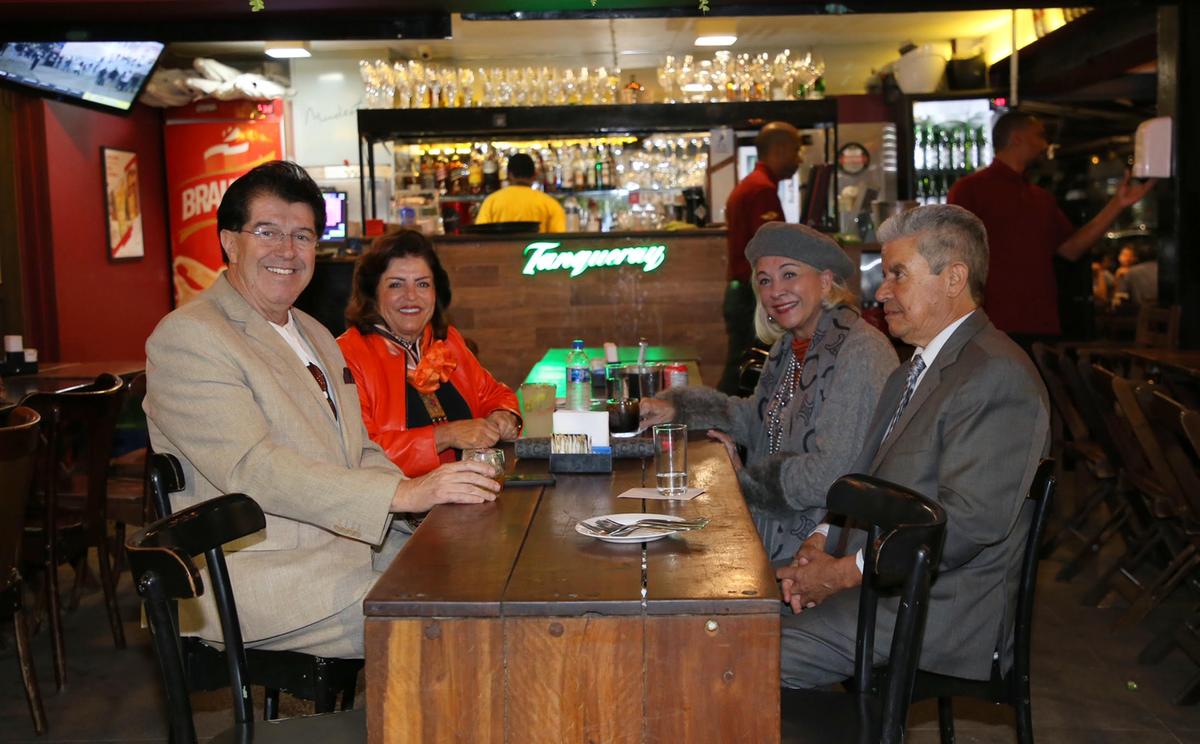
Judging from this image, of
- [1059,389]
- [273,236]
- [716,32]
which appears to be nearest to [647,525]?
[273,236]

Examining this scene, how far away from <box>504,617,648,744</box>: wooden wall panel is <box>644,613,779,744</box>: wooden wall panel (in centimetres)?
3

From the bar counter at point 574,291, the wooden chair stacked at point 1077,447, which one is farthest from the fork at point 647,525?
the bar counter at point 574,291

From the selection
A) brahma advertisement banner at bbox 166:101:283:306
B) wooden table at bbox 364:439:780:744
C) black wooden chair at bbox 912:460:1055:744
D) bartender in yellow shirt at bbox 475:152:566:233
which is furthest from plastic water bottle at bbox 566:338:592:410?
brahma advertisement banner at bbox 166:101:283:306

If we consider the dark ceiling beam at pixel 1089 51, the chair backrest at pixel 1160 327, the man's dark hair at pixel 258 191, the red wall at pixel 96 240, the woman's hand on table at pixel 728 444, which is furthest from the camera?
the red wall at pixel 96 240

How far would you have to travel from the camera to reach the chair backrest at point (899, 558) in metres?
1.88

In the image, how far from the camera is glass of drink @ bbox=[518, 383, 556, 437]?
334cm

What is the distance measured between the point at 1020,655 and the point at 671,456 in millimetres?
862

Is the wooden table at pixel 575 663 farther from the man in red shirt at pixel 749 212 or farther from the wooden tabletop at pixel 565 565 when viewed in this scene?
the man in red shirt at pixel 749 212

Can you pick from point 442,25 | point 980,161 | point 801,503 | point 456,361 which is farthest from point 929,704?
point 980,161

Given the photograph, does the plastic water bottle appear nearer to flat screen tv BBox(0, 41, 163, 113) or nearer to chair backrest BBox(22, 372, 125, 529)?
chair backrest BBox(22, 372, 125, 529)

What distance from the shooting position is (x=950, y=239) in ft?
Answer: 8.68

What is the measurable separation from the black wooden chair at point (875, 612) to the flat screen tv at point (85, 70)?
262 inches

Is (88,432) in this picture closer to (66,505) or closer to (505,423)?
(66,505)

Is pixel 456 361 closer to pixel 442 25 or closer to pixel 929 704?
pixel 929 704
